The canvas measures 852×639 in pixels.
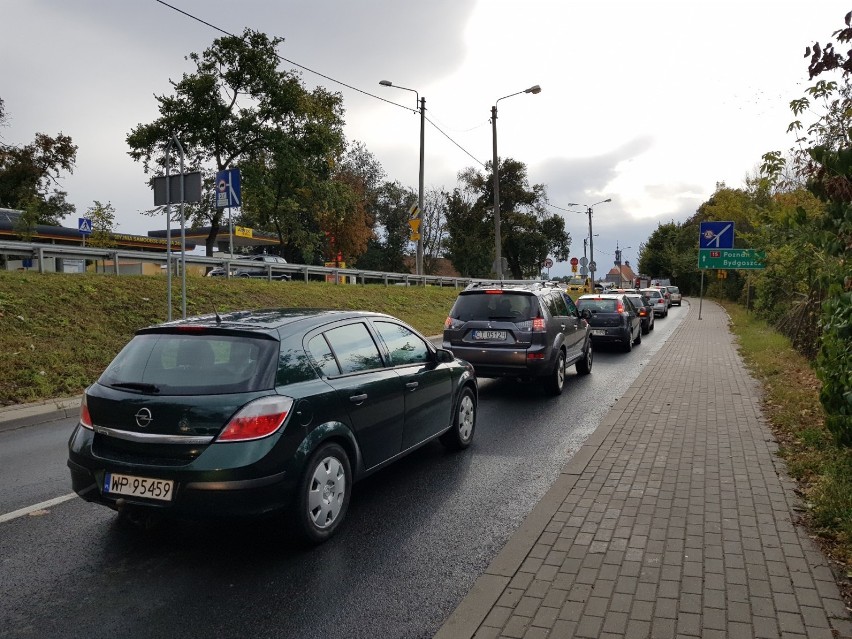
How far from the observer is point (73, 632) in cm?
311

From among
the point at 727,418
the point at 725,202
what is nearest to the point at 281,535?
the point at 727,418


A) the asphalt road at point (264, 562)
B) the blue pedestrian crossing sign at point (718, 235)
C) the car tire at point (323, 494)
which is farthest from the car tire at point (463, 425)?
the blue pedestrian crossing sign at point (718, 235)

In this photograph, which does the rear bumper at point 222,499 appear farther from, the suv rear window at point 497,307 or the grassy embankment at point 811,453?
the suv rear window at point 497,307

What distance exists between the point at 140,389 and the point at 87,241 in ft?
97.6

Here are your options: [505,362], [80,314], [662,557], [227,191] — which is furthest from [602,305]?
[662,557]

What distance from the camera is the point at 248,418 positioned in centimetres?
383

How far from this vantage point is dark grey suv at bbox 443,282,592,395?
962cm

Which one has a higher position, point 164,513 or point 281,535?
point 164,513

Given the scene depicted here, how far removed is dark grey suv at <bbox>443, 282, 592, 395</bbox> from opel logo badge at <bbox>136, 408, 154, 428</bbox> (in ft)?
20.7

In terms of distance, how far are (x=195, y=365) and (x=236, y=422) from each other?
555 mm

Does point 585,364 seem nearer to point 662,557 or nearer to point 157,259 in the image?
point 662,557

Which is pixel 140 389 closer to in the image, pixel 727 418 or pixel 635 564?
pixel 635 564

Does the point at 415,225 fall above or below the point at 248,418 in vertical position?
above

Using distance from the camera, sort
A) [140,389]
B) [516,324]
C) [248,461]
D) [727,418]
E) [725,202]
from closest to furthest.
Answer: [248,461] < [140,389] < [727,418] < [516,324] < [725,202]
